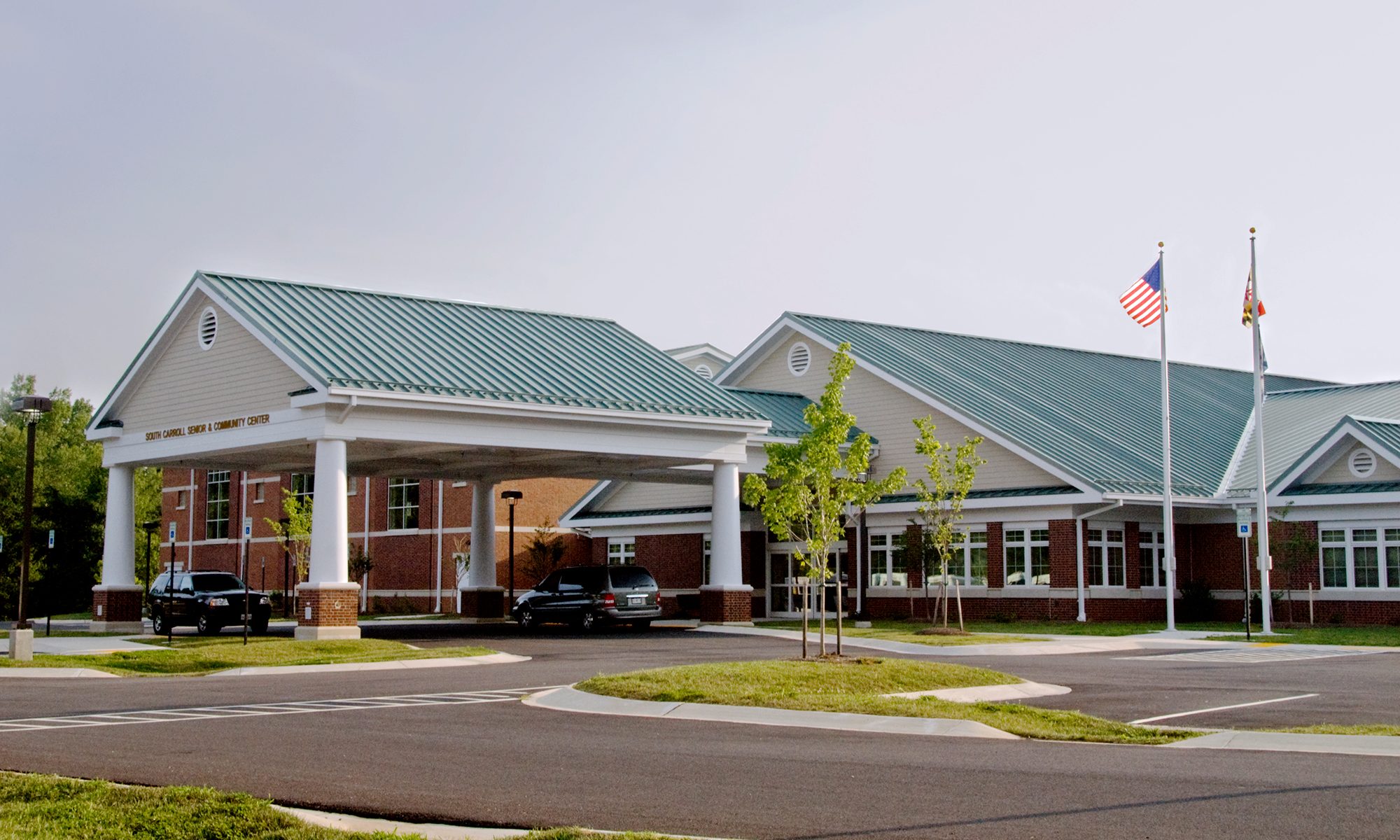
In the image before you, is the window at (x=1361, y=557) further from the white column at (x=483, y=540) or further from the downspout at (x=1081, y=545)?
the white column at (x=483, y=540)

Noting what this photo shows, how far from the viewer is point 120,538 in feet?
118

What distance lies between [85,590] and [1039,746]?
60.1m

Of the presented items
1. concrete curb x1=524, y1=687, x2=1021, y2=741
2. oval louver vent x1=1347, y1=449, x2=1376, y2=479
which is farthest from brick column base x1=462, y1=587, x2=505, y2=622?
concrete curb x1=524, y1=687, x2=1021, y2=741

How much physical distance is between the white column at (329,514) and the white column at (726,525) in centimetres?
960

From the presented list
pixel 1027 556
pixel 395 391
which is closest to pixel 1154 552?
pixel 1027 556

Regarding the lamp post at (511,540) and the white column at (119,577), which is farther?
the lamp post at (511,540)

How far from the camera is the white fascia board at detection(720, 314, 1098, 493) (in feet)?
123

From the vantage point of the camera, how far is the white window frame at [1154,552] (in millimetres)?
39812

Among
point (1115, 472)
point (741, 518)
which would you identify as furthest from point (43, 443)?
point (1115, 472)

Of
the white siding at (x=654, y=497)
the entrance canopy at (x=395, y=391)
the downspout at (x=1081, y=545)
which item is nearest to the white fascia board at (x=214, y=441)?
the entrance canopy at (x=395, y=391)

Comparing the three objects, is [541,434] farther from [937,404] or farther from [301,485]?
[301,485]

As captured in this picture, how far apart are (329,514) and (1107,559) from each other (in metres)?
19.5

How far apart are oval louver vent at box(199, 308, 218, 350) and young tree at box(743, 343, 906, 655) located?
50.5ft

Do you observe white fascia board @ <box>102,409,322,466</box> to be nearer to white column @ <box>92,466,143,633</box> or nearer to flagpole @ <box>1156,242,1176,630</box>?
white column @ <box>92,466,143,633</box>
